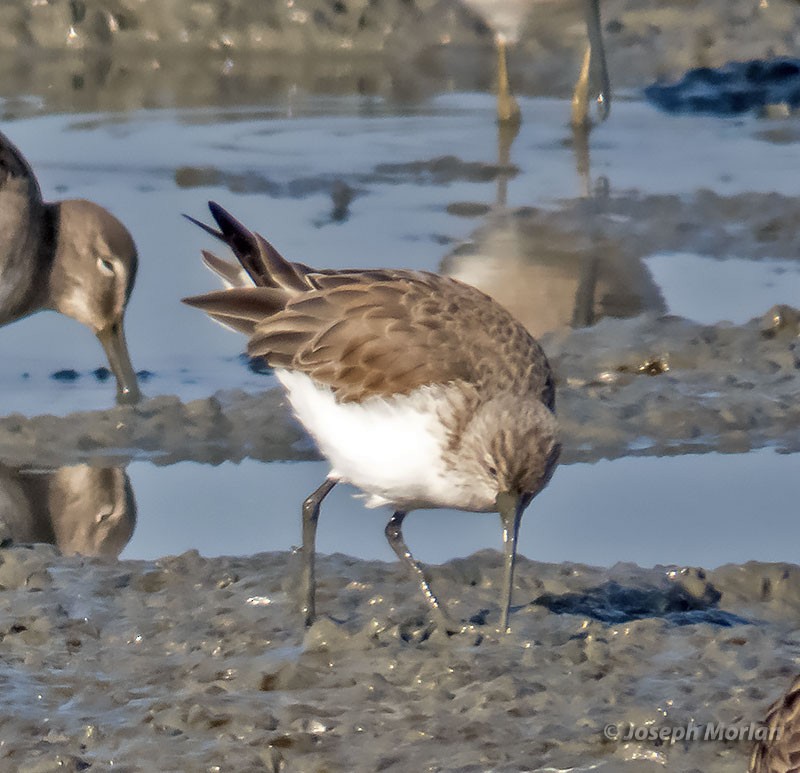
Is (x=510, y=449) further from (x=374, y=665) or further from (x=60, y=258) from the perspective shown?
(x=60, y=258)

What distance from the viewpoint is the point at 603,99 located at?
39.0 ft

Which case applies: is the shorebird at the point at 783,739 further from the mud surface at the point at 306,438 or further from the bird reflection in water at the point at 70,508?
the bird reflection in water at the point at 70,508

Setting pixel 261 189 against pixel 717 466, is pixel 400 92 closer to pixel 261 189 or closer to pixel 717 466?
pixel 261 189

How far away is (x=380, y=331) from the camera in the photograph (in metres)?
4.81

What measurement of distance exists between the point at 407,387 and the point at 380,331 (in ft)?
0.80

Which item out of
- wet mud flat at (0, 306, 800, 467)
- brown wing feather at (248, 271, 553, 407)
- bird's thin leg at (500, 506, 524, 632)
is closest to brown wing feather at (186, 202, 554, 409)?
brown wing feather at (248, 271, 553, 407)

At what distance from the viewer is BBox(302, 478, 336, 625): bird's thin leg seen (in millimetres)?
4715

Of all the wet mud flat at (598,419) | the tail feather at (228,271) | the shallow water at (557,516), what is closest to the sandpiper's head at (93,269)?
the wet mud flat at (598,419)

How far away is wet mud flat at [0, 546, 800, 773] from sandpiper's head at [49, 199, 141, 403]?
2.24m

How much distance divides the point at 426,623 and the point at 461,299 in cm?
93

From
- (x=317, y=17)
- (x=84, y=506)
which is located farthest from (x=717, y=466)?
(x=317, y=17)

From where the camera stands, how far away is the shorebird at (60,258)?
7.30 meters

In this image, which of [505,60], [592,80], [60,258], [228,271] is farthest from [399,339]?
[592,80]

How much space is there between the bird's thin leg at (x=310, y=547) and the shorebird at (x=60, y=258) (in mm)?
2359
